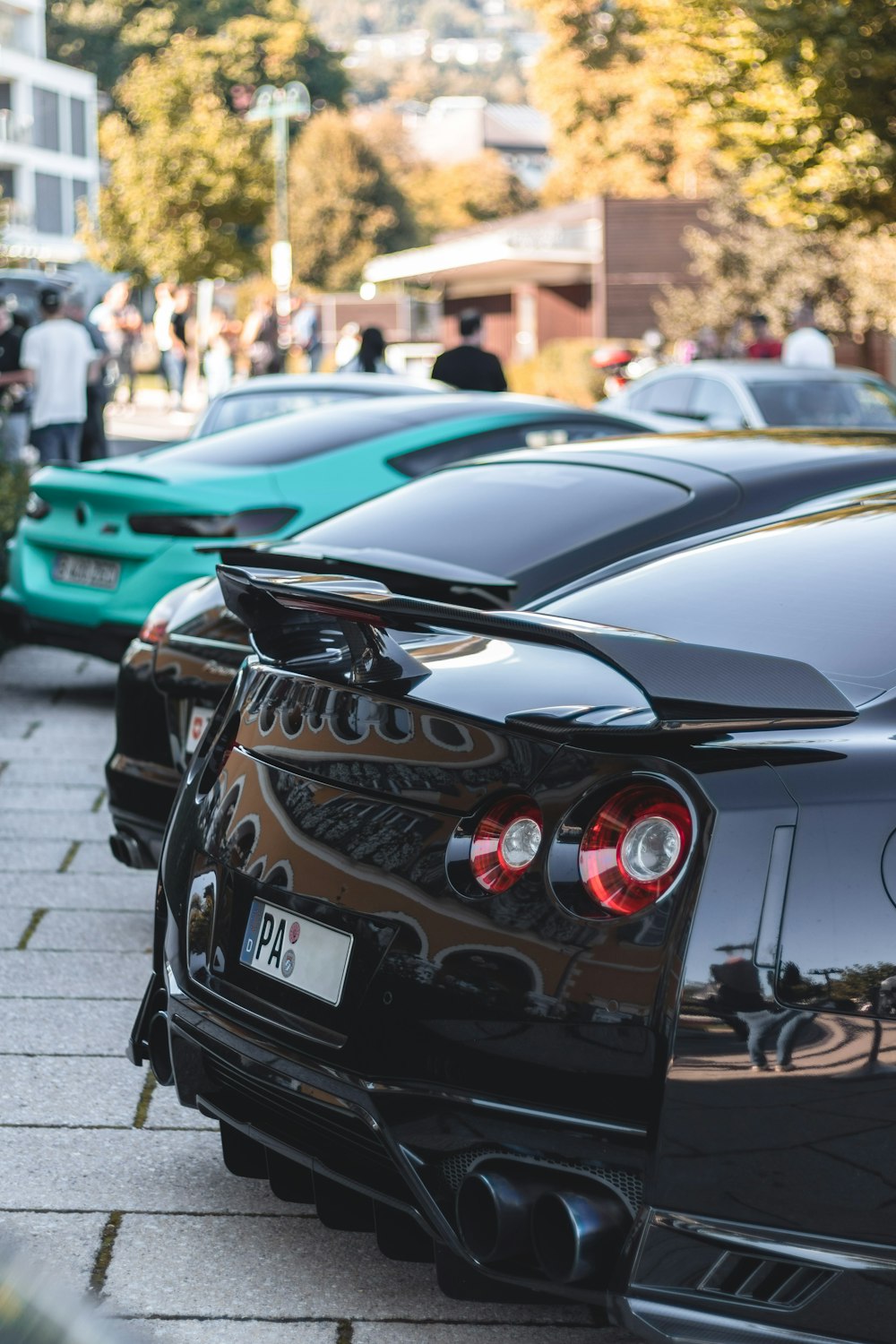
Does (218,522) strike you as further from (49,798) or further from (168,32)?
(168,32)

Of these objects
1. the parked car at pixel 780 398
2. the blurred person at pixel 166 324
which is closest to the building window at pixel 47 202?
the blurred person at pixel 166 324

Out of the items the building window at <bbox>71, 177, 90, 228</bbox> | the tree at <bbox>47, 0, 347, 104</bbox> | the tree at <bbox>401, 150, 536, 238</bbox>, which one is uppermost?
the tree at <bbox>47, 0, 347, 104</bbox>

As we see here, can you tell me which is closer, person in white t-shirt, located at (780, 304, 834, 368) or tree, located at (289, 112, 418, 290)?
person in white t-shirt, located at (780, 304, 834, 368)

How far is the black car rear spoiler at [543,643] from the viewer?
8.24 ft

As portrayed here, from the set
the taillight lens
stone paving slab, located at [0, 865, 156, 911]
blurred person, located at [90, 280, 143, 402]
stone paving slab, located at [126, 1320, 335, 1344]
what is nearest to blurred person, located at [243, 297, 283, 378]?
blurred person, located at [90, 280, 143, 402]

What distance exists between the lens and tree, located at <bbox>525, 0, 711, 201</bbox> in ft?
188

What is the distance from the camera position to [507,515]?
487 centimetres

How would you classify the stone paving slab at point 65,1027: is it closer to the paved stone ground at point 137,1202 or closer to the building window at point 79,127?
the paved stone ground at point 137,1202

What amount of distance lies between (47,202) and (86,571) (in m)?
75.6

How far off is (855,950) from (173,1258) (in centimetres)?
146

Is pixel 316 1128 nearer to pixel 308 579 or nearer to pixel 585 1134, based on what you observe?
pixel 585 1134

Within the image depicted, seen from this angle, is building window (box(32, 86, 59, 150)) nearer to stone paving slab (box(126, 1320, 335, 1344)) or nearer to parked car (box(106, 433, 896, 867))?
parked car (box(106, 433, 896, 867))

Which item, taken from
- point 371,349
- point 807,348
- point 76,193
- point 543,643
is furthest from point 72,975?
point 76,193

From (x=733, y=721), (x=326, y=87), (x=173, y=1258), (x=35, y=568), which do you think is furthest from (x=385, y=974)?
(x=326, y=87)
